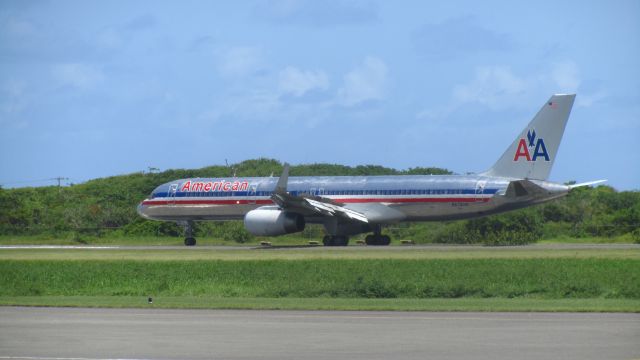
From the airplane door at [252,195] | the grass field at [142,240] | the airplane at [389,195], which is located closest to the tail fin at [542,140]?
the airplane at [389,195]

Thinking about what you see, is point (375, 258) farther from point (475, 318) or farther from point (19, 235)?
point (19, 235)

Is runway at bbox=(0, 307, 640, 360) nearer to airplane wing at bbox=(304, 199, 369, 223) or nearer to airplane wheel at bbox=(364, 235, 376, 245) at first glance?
airplane wing at bbox=(304, 199, 369, 223)

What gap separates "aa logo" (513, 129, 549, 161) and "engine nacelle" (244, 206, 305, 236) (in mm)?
11930

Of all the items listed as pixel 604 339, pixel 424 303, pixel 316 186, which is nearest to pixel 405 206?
pixel 316 186

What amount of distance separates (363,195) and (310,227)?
1365cm

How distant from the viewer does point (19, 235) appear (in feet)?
261

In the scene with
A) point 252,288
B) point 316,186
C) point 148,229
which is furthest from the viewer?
point 148,229

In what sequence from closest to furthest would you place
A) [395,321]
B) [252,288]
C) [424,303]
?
[395,321]
[424,303]
[252,288]

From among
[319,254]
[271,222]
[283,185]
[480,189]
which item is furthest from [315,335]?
[271,222]

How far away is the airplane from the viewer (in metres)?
56.2

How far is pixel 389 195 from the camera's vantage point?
5938 centimetres

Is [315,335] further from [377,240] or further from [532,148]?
[377,240]

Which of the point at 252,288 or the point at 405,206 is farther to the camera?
Answer: the point at 405,206

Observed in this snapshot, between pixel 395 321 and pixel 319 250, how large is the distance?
30.2m
